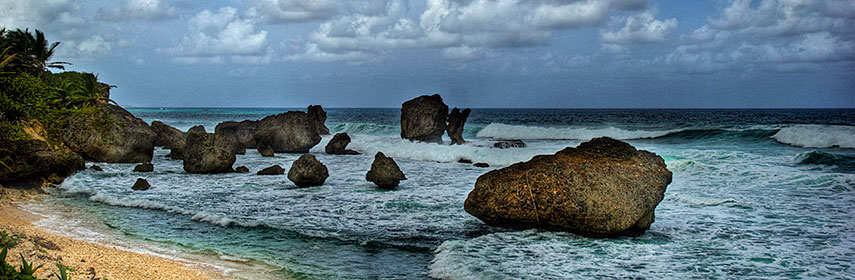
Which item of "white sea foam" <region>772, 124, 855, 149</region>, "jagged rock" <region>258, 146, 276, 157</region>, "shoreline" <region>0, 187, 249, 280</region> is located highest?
"white sea foam" <region>772, 124, 855, 149</region>

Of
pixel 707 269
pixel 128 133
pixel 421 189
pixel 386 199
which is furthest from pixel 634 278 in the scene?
pixel 128 133

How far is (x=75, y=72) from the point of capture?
37281mm

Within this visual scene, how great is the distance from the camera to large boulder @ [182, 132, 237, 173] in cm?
2044

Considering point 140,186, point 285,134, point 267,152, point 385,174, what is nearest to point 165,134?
point 285,134

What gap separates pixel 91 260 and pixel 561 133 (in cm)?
4181

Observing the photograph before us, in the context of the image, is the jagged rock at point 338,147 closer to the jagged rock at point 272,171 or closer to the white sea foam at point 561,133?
the jagged rock at point 272,171

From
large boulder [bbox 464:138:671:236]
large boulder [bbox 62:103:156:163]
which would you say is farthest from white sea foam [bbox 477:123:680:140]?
large boulder [bbox 464:138:671:236]

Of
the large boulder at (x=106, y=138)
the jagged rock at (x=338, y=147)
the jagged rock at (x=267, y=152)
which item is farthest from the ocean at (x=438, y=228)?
the jagged rock at (x=338, y=147)

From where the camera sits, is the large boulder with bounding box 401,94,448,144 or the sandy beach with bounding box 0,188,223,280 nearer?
the sandy beach with bounding box 0,188,223,280

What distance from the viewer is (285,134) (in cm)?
3152

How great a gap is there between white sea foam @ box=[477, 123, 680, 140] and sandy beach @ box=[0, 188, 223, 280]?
3812cm

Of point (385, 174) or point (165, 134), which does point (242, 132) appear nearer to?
point (165, 134)

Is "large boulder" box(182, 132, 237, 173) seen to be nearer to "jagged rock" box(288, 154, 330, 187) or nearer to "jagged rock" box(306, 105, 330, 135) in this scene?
"jagged rock" box(288, 154, 330, 187)

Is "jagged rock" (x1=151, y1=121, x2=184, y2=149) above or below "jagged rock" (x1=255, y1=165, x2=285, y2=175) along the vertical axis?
above
